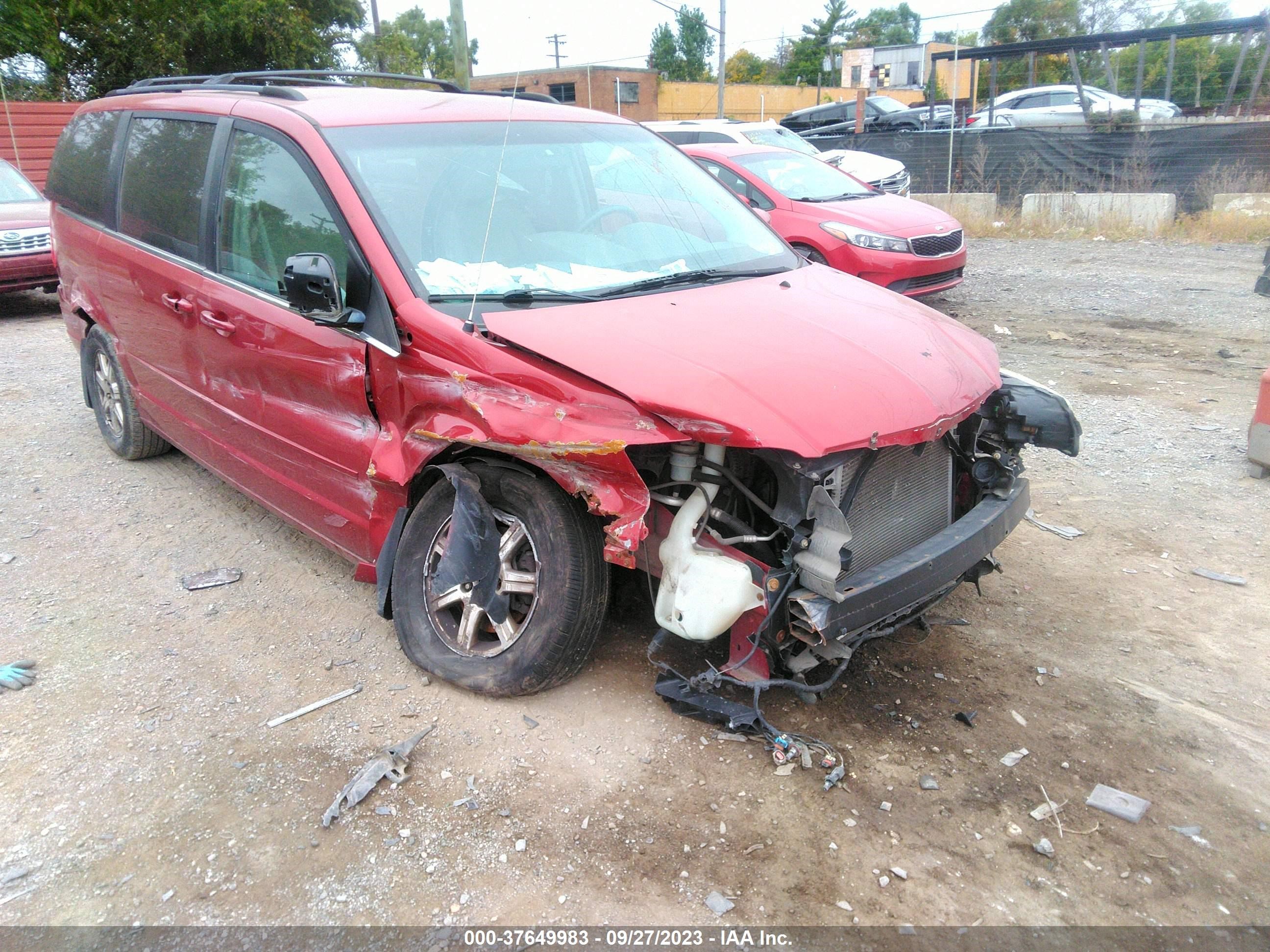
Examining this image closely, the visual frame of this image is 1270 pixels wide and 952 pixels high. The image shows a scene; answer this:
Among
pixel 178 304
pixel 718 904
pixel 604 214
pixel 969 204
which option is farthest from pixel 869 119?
pixel 718 904

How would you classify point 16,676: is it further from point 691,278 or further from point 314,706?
point 691,278

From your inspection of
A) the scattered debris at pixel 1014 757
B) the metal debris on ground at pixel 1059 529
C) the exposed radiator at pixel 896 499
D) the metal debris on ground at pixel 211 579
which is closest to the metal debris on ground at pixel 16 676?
the metal debris on ground at pixel 211 579

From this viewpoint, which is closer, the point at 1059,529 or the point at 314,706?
the point at 314,706

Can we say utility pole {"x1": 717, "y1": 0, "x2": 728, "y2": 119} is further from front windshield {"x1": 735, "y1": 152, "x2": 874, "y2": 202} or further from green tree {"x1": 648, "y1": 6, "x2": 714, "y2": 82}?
green tree {"x1": 648, "y1": 6, "x2": 714, "y2": 82}

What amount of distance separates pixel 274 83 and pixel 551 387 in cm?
306

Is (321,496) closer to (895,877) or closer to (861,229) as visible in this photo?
(895,877)

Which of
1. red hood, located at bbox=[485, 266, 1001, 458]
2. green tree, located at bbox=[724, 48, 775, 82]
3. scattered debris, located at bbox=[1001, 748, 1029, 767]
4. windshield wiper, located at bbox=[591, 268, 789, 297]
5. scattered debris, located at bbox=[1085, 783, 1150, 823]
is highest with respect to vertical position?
green tree, located at bbox=[724, 48, 775, 82]

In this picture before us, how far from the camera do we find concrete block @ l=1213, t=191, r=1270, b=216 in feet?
46.1

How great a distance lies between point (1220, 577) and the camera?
423 cm

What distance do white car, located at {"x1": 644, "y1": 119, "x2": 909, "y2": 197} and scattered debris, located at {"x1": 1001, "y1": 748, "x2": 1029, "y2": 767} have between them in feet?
35.2

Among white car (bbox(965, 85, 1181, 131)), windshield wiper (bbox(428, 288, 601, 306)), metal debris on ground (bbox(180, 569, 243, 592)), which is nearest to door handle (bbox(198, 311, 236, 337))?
metal debris on ground (bbox(180, 569, 243, 592))

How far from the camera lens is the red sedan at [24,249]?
1002 centimetres

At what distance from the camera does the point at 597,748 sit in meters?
3.13

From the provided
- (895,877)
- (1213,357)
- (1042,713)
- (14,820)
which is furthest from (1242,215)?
(14,820)
